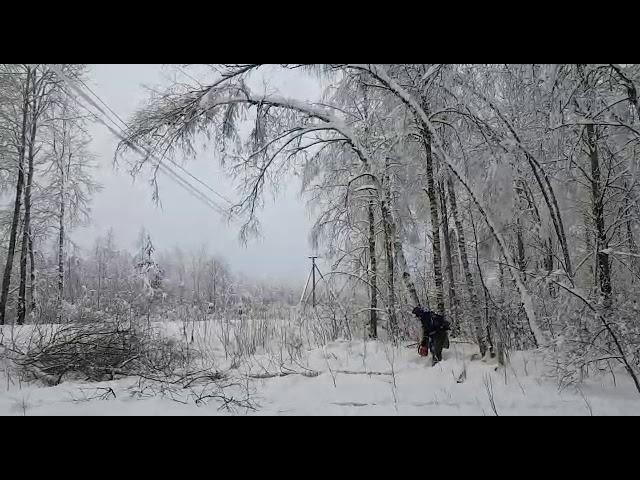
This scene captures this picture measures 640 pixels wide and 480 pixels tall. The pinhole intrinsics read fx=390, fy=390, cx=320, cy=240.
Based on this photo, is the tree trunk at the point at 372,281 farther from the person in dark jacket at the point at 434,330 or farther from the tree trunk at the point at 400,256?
the person in dark jacket at the point at 434,330

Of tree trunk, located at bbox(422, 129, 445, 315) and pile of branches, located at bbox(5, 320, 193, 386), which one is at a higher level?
tree trunk, located at bbox(422, 129, 445, 315)

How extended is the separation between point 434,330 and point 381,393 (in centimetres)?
149

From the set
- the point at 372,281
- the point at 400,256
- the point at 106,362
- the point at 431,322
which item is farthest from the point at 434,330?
the point at 106,362

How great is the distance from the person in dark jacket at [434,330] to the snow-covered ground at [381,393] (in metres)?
0.20

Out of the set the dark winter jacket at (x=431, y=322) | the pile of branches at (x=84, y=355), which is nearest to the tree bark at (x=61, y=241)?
the pile of branches at (x=84, y=355)

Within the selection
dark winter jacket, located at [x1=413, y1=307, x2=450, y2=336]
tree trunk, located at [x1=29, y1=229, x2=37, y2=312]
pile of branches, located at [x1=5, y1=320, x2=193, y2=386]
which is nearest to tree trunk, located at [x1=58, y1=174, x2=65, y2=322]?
tree trunk, located at [x1=29, y1=229, x2=37, y2=312]

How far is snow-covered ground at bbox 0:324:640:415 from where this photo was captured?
3531mm

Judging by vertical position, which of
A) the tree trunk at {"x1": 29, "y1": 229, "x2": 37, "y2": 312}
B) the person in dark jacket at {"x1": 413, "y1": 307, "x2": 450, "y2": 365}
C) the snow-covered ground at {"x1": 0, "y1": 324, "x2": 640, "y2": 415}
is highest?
the tree trunk at {"x1": 29, "y1": 229, "x2": 37, "y2": 312}

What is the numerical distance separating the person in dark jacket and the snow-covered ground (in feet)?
0.65

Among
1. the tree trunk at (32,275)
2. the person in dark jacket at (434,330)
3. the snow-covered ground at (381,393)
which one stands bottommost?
the snow-covered ground at (381,393)

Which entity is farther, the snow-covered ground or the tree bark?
the tree bark

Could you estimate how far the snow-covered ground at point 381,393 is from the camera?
139 inches

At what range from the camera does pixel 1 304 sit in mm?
9227

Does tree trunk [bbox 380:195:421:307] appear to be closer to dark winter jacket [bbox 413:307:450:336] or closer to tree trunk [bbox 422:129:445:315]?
tree trunk [bbox 422:129:445:315]
